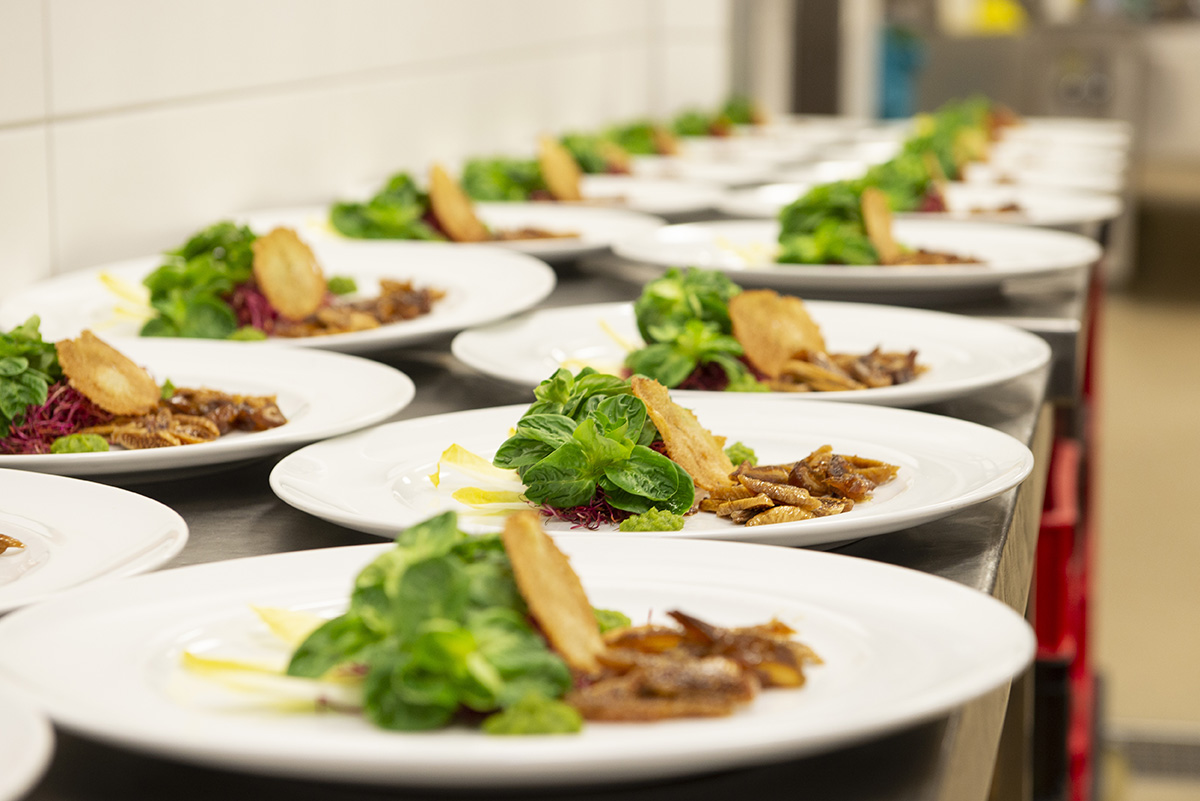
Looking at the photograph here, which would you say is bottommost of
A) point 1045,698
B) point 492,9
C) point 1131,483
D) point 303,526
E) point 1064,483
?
point 1131,483

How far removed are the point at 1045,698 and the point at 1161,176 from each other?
32.9ft

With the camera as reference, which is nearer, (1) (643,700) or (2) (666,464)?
(1) (643,700)

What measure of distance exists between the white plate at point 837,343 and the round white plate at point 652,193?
1.08 metres

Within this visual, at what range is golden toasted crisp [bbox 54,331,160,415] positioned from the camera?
1.24 meters

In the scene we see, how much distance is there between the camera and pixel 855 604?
82 cm

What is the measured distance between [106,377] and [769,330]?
629 mm

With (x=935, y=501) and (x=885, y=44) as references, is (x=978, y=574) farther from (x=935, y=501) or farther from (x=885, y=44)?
(x=885, y=44)

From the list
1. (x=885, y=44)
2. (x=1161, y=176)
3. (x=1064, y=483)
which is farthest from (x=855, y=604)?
(x=1161, y=176)

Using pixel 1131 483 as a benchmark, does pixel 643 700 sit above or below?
above

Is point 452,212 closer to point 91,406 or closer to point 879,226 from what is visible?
point 879,226

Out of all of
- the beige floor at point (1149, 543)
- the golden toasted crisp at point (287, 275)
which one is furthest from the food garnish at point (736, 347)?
the beige floor at point (1149, 543)

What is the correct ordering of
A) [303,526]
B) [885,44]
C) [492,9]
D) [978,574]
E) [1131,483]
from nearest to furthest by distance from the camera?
1. [978,574]
2. [303,526]
3. [492,9]
4. [1131,483]
5. [885,44]

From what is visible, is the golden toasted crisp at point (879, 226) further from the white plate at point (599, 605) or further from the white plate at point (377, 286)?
the white plate at point (599, 605)

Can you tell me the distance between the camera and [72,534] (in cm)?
93
